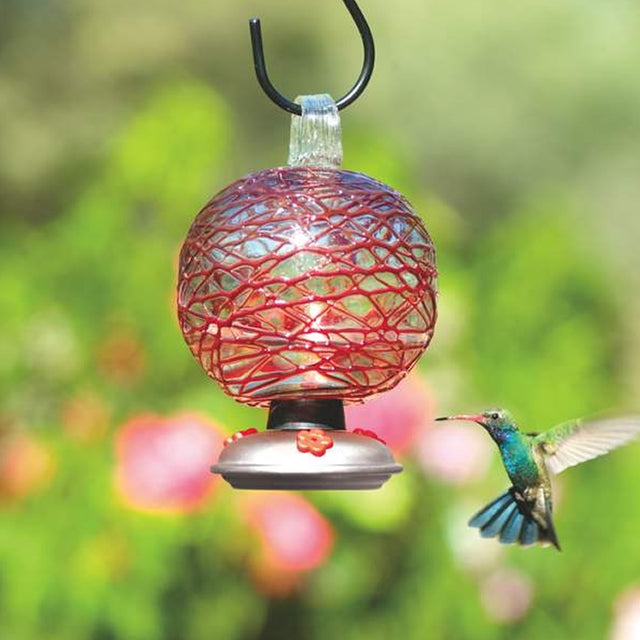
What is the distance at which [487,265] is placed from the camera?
16.9 ft

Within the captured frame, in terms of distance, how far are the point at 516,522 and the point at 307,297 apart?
73cm

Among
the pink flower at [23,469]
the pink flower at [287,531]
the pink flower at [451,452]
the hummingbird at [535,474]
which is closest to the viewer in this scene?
the hummingbird at [535,474]

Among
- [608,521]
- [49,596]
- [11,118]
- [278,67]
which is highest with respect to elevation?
[278,67]

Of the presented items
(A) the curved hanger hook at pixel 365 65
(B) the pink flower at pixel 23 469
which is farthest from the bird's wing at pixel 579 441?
(B) the pink flower at pixel 23 469

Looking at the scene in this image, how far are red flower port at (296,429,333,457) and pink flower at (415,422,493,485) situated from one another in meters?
2.18

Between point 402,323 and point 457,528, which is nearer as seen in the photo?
point 402,323

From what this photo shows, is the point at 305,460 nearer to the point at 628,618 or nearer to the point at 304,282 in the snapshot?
the point at 304,282

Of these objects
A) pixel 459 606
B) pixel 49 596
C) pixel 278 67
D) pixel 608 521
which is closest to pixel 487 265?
pixel 608 521

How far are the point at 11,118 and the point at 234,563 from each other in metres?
3.94

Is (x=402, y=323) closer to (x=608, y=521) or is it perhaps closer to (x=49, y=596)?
(x=49, y=596)

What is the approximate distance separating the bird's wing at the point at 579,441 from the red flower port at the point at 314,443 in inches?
23.3

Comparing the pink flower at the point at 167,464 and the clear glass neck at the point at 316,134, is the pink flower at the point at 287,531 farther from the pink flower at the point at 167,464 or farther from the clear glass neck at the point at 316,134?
the clear glass neck at the point at 316,134

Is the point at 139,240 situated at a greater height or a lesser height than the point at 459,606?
greater

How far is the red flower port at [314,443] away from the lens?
1925 mm
